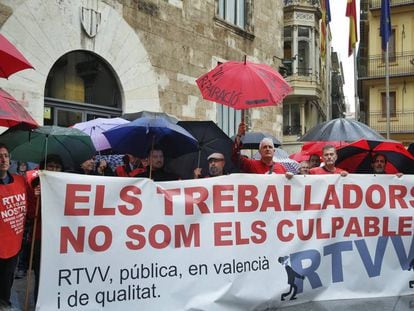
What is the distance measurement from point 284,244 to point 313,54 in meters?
32.0

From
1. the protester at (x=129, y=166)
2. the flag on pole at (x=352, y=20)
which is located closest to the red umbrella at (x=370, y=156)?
the protester at (x=129, y=166)

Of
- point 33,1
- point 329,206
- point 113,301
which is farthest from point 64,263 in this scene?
point 33,1

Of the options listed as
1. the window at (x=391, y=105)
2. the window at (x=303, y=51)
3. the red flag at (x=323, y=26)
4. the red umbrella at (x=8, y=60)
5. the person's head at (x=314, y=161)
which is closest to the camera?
the red umbrella at (x=8, y=60)

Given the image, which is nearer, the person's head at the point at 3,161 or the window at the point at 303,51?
the person's head at the point at 3,161

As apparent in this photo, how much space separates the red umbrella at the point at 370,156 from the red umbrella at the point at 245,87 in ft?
4.22

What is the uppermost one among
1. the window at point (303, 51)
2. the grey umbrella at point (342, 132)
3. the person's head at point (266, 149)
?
the window at point (303, 51)

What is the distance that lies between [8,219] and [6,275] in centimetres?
57

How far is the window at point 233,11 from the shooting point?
47.9ft

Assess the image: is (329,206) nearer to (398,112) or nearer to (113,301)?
(113,301)

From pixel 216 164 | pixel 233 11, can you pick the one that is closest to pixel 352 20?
pixel 233 11

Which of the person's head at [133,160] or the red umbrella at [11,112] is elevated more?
the red umbrella at [11,112]

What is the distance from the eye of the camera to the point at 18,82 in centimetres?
908

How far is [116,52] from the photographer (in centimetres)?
1098

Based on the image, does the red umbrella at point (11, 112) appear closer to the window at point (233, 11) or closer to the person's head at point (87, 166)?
the person's head at point (87, 166)
